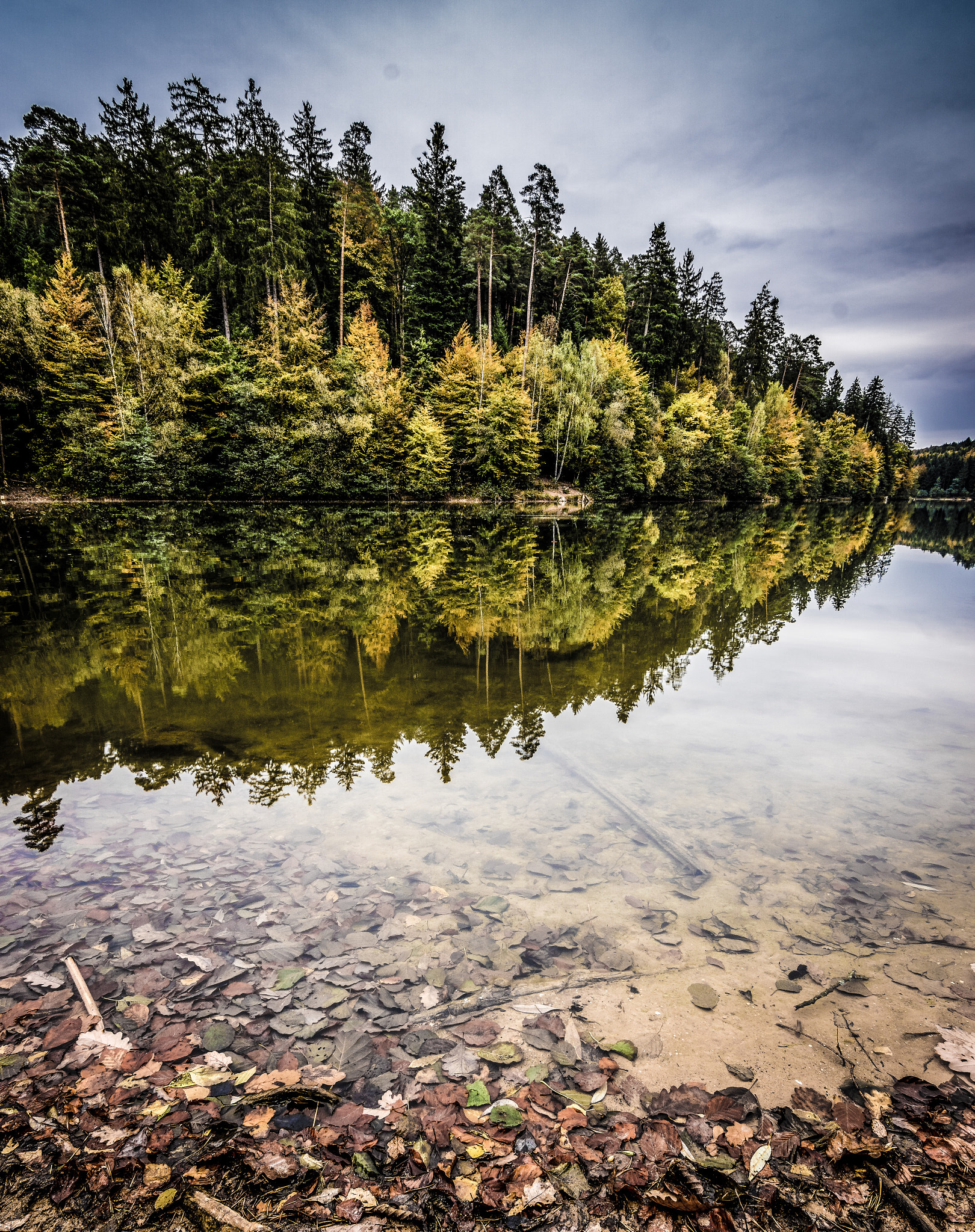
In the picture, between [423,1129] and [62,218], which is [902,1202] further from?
[62,218]

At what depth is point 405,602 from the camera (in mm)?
13898

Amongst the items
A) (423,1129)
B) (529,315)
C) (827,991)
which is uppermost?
(529,315)

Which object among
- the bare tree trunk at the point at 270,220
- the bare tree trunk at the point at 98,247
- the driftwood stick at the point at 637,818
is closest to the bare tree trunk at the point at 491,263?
the bare tree trunk at the point at 270,220

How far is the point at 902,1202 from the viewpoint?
7.01 ft

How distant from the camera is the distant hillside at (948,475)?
137 meters

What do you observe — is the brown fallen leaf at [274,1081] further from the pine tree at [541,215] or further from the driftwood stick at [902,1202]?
the pine tree at [541,215]

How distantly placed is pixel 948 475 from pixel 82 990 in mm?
188016

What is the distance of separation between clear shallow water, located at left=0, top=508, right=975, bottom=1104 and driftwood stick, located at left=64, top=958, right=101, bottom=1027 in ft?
0.48

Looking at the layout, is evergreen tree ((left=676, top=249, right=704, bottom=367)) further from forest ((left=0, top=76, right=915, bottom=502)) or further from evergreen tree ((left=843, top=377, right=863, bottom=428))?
evergreen tree ((left=843, top=377, right=863, bottom=428))

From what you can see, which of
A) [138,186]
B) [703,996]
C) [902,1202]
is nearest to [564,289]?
[138,186]

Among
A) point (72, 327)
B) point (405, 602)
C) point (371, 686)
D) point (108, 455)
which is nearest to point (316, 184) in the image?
point (72, 327)

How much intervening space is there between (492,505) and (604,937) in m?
43.0

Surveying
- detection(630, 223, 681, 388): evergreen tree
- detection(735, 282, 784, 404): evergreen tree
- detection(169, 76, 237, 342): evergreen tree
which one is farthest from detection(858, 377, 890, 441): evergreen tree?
detection(169, 76, 237, 342): evergreen tree

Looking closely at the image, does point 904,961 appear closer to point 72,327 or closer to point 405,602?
point 405,602
